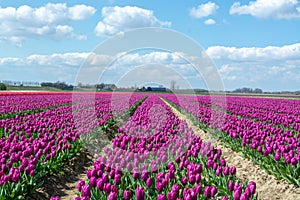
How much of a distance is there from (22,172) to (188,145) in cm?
302

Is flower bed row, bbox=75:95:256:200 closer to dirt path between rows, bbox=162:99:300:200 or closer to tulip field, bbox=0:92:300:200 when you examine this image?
tulip field, bbox=0:92:300:200

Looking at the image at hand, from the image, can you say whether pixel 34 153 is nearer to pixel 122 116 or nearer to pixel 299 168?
pixel 299 168

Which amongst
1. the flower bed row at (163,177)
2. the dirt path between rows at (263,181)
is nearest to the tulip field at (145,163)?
the flower bed row at (163,177)

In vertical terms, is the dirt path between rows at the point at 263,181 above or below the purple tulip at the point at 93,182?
below

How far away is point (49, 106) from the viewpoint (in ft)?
62.5

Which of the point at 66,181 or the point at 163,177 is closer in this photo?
the point at 163,177

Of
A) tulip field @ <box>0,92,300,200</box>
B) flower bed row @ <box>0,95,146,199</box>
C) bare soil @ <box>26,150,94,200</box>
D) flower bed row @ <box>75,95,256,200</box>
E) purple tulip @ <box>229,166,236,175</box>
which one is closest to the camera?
flower bed row @ <box>75,95,256,200</box>

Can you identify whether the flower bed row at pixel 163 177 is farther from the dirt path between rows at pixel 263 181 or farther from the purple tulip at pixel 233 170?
the dirt path between rows at pixel 263 181

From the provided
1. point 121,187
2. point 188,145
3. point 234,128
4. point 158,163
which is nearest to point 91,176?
point 121,187

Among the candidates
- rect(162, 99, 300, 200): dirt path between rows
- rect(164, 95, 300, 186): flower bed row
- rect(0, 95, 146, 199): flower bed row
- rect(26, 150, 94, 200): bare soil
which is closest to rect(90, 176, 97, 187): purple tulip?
rect(0, 95, 146, 199): flower bed row

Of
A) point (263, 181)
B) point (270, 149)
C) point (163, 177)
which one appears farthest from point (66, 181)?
point (270, 149)

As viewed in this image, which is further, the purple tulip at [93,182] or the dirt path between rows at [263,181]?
the dirt path between rows at [263,181]

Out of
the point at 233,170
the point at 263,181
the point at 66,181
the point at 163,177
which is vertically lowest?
the point at 66,181

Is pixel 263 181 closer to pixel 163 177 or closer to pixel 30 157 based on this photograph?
pixel 163 177
